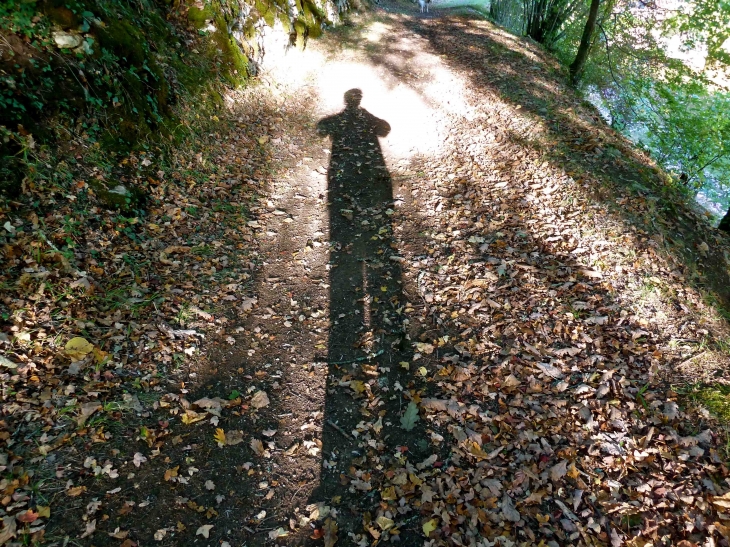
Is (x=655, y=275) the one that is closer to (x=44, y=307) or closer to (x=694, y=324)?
(x=694, y=324)

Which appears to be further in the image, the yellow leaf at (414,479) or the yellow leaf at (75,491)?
the yellow leaf at (414,479)

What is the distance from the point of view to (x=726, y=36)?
12945mm

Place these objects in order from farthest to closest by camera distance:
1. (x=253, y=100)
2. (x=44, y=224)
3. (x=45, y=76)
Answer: (x=253, y=100) < (x=45, y=76) < (x=44, y=224)

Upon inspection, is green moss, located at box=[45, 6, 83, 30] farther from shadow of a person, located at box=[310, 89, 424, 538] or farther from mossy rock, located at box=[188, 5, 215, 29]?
shadow of a person, located at box=[310, 89, 424, 538]

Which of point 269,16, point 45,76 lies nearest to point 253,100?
point 269,16

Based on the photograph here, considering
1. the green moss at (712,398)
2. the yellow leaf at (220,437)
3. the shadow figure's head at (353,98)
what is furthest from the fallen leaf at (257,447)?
the shadow figure's head at (353,98)

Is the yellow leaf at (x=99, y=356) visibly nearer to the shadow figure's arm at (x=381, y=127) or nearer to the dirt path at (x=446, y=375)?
the dirt path at (x=446, y=375)

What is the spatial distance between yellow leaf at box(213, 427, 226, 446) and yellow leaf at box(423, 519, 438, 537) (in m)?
2.08

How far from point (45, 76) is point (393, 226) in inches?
208

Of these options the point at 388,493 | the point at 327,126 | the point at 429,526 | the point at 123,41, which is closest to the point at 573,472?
the point at 429,526

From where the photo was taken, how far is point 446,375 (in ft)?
14.9

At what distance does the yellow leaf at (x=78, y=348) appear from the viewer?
392 centimetres

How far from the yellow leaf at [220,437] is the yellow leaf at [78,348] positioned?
1576 mm

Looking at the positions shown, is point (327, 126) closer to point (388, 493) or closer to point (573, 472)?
point (388, 493)
